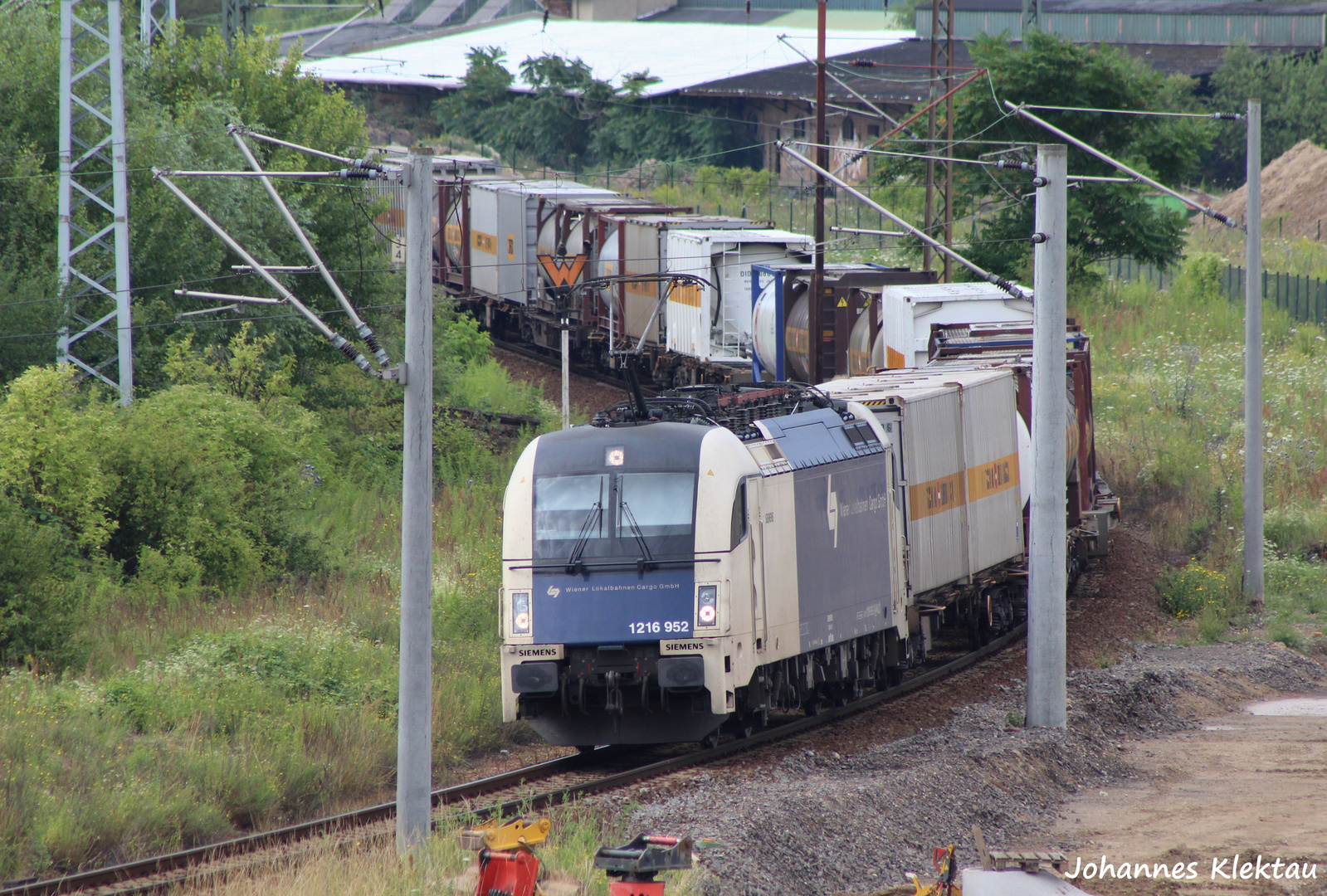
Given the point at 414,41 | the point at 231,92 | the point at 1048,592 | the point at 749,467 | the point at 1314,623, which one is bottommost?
the point at 1314,623

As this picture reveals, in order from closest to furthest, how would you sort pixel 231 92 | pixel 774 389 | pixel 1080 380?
pixel 774 389 → pixel 1080 380 → pixel 231 92

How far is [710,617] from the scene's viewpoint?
13.6 meters

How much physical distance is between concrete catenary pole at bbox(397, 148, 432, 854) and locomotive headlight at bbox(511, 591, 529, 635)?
234cm

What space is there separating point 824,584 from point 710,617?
2382mm

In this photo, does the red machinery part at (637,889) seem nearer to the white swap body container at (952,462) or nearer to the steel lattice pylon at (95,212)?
the white swap body container at (952,462)

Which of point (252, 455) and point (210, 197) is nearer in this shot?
point (252, 455)

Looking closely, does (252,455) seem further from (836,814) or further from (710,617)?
(836,814)

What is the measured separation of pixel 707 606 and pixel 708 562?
38 centimetres

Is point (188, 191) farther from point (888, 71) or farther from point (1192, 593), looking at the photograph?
point (888, 71)

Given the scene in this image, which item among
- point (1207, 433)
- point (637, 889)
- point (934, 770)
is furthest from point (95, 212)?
point (1207, 433)

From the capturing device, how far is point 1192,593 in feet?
76.6

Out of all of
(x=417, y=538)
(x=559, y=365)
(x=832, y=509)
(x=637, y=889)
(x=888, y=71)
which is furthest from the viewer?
(x=888, y=71)

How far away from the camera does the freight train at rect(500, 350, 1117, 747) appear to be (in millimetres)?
13672

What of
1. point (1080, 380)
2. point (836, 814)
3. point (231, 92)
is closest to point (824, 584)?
point (836, 814)
